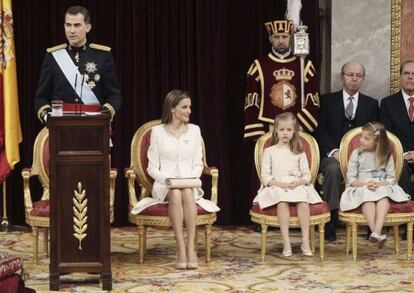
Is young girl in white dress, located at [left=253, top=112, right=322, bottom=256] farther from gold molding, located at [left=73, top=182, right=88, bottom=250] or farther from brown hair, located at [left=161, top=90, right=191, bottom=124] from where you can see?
gold molding, located at [left=73, top=182, right=88, bottom=250]

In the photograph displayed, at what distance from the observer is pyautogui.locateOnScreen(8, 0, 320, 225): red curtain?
336 inches

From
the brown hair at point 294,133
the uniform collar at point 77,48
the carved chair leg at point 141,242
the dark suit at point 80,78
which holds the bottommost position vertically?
the carved chair leg at point 141,242

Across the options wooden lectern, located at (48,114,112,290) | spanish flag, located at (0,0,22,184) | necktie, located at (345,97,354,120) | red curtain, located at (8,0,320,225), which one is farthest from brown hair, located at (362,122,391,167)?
spanish flag, located at (0,0,22,184)

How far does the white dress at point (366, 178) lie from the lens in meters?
7.06

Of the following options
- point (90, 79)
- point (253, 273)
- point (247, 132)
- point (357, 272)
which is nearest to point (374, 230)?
point (357, 272)

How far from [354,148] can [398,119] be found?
29.0 inches

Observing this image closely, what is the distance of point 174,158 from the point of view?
6.93 m

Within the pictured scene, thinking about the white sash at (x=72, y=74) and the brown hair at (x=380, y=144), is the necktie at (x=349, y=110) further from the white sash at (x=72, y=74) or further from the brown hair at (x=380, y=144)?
the white sash at (x=72, y=74)

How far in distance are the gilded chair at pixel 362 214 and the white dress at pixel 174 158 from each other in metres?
0.99

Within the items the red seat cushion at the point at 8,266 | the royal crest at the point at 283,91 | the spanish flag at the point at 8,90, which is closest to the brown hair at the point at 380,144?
the royal crest at the point at 283,91

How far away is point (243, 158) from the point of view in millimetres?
8852

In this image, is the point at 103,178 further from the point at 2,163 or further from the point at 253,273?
the point at 2,163

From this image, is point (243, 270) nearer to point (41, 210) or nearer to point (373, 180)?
point (373, 180)

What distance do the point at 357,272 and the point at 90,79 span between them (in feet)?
7.43
